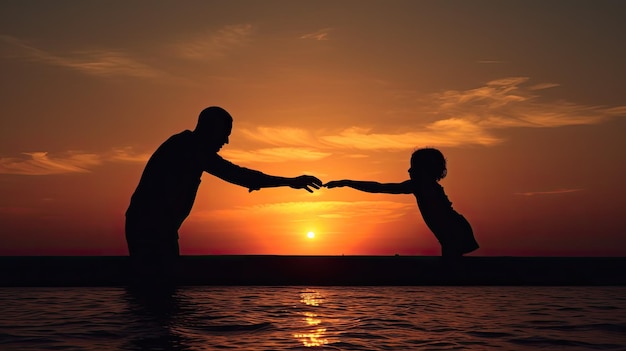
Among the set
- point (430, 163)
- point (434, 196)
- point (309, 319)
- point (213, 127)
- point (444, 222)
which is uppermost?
point (213, 127)

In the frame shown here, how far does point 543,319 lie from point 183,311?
4.56 metres

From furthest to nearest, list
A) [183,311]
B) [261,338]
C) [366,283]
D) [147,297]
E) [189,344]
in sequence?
[366,283] → [147,297] → [183,311] → [261,338] → [189,344]

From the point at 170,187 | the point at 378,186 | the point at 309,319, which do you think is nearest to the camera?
the point at 309,319

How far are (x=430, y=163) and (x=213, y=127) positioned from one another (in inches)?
156

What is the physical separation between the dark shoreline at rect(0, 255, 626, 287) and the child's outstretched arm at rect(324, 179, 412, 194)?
49.6 inches

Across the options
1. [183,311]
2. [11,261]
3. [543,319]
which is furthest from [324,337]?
[11,261]

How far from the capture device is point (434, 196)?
38.5ft

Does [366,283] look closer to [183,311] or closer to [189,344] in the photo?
[183,311]

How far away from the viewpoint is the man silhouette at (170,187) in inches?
419

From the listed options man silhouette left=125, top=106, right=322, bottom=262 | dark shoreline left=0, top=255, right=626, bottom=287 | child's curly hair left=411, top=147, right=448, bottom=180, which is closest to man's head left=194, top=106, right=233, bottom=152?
man silhouette left=125, top=106, right=322, bottom=262

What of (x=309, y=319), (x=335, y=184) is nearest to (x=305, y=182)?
(x=335, y=184)

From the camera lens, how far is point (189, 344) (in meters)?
6.29

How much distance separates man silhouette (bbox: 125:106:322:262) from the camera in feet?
34.9

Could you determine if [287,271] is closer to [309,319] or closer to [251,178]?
[251,178]
